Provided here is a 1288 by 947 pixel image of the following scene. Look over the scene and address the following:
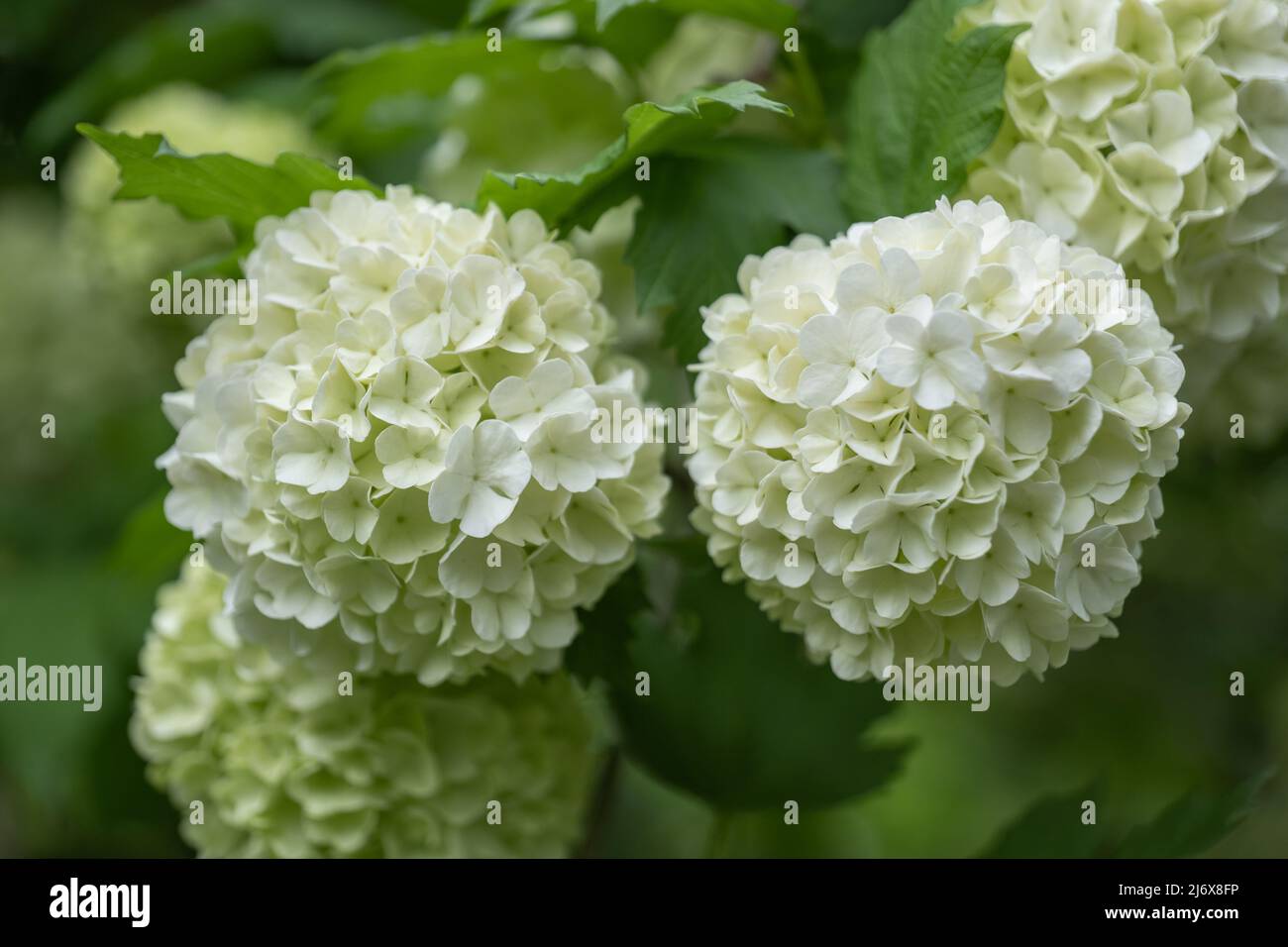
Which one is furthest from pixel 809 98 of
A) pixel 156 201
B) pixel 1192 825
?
pixel 156 201

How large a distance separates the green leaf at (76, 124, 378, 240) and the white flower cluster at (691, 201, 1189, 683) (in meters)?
0.42

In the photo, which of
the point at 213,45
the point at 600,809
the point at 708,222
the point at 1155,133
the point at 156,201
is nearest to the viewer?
the point at 1155,133

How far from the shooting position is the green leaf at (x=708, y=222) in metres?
1.13

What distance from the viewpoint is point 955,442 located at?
886 mm

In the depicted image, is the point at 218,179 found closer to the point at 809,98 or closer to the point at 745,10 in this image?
the point at 745,10

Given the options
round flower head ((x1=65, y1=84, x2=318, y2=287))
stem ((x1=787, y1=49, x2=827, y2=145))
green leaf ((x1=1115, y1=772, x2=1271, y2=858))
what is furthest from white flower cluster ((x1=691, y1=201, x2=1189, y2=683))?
round flower head ((x1=65, y1=84, x2=318, y2=287))

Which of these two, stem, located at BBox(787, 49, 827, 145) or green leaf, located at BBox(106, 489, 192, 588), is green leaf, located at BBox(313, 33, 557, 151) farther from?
green leaf, located at BBox(106, 489, 192, 588)

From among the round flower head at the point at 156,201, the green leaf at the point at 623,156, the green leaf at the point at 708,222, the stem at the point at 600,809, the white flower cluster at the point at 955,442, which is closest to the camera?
the white flower cluster at the point at 955,442

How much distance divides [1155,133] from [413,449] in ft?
2.19

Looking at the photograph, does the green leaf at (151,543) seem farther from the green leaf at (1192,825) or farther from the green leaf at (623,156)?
the green leaf at (1192,825)

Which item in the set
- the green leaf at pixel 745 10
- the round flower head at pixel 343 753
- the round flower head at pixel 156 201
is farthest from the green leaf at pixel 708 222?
the round flower head at pixel 156 201

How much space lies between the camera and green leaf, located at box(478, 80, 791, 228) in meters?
0.99

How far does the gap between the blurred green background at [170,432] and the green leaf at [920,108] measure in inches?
8.4
